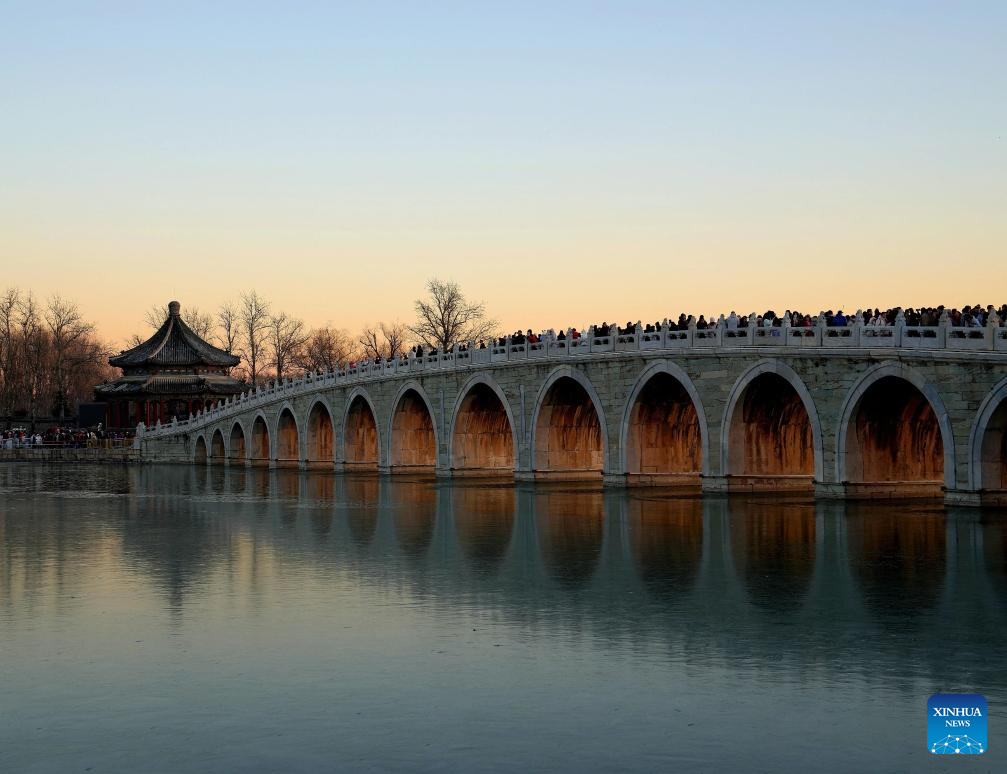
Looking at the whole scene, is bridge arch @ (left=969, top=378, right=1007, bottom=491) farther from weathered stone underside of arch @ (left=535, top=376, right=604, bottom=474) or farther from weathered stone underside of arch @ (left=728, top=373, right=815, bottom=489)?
weathered stone underside of arch @ (left=535, top=376, right=604, bottom=474)

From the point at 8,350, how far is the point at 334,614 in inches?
3959

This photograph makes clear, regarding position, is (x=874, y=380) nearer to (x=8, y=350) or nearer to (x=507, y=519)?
(x=507, y=519)

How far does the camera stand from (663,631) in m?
14.4

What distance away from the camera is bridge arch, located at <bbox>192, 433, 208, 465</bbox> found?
78.2 meters

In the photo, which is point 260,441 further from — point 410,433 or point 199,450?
point 410,433

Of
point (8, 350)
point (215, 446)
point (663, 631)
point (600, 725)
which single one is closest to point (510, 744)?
point (600, 725)

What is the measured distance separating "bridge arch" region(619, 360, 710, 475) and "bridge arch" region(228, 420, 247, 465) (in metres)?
37.3

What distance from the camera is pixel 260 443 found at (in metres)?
71.7

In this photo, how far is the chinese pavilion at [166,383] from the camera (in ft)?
300

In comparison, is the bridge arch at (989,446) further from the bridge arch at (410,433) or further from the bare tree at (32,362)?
the bare tree at (32,362)

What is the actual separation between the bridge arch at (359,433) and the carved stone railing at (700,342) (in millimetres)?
1169

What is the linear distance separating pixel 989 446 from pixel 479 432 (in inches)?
973

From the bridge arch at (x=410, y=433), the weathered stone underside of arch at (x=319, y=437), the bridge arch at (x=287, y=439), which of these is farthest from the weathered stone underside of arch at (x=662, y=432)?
the bridge arch at (x=287, y=439)

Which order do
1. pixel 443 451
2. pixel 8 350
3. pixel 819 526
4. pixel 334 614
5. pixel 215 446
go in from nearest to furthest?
pixel 334 614 → pixel 819 526 → pixel 443 451 → pixel 215 446 → pixel 8 350
